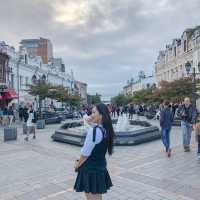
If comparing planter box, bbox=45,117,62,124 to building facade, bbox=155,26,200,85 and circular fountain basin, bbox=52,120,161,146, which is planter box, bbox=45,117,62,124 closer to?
circular fountain basin, bbox=52,120,161,146

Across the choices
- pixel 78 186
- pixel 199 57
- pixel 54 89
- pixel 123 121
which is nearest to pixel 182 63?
pixel 199 57

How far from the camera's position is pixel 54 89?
35.2 m

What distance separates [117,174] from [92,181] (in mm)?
4060

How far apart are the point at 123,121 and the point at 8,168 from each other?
294 inches

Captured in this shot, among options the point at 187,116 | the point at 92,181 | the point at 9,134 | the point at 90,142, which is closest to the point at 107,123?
the point at 90,142

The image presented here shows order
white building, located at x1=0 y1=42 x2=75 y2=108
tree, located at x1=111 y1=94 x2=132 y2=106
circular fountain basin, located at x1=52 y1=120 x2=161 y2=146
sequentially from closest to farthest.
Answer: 1. circular fountain basin, located at x1=52 y1=120 x2=161 y2=146
2. white building, located at x1=0 y1=42 x2=75 y2=108
3. tree, located at x1=111 y1=94 x2=132 y2=106

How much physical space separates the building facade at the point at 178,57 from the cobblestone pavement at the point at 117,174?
27.2 m

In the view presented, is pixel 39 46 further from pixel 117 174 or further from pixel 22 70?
pixel 117 174

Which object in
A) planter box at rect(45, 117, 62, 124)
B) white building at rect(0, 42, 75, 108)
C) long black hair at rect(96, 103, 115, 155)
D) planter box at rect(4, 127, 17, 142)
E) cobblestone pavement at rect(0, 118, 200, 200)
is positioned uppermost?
white building at rect(0, 42, 75, 108)

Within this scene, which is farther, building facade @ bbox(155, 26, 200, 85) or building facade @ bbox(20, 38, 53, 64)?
building facade @ bbox(20, 38, 53, 64)

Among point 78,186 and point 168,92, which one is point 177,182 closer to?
point 78,186

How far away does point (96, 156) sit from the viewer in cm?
425

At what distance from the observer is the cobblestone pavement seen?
6.58 metres

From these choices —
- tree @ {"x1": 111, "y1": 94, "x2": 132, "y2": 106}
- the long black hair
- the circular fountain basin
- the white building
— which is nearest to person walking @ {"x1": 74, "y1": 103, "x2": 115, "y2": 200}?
the long black hair
